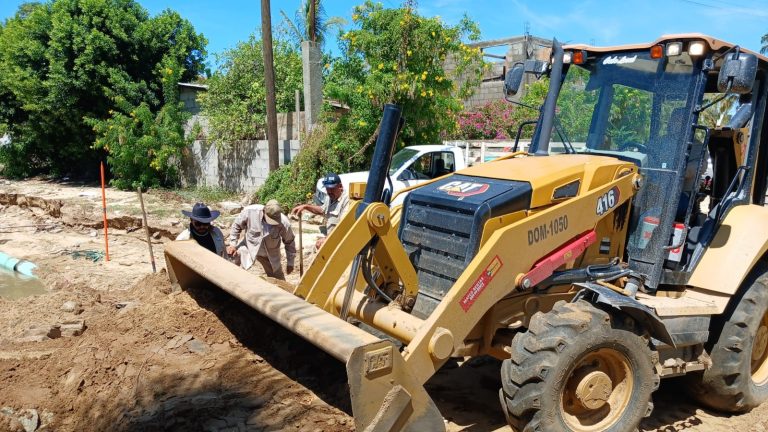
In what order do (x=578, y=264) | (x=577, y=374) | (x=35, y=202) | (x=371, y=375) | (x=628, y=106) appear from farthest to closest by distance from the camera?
(x=35, y=202)
(x=628, y=106)
(x=578, y=264)
(x=577, y=374)
(x=371, y=375)

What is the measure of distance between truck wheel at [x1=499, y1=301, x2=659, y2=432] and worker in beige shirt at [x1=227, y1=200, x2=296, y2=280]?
421 centimetres

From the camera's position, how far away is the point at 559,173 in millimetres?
4035

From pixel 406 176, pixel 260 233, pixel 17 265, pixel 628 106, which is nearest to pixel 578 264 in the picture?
pixel 628 106

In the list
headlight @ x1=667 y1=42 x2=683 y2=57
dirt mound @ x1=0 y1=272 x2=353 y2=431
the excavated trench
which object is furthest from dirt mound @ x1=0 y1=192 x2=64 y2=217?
headlight @ x1=667 y1=42 x2=683 y2=57

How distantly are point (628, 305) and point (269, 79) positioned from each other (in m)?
12.8

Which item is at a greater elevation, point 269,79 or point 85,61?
point 85,61

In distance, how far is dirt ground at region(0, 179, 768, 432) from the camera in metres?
3.93

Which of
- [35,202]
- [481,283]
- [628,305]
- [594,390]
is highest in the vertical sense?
[481,283]

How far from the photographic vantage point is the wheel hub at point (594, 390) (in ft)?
11.9

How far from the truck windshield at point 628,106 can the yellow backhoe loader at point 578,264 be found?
12 millimetres

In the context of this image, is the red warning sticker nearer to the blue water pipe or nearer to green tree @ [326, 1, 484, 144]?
the blue water pipe

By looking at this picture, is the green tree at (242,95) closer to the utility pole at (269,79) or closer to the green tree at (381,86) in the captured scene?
the utility pole at (269,79)

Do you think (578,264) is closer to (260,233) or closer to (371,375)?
(371,375)

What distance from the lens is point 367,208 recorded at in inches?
149
